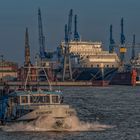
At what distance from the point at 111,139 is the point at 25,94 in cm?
717

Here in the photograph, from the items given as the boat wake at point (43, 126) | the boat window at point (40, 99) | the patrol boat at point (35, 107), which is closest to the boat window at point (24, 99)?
the patrol boat at point (35, 107)

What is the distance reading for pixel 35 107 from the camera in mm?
45500

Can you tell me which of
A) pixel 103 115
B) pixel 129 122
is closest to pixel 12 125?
pixel 129 122

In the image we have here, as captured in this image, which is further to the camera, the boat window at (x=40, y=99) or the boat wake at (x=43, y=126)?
the boat window at (x=40, y=99)

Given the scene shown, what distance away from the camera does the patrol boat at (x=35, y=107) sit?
4500cm

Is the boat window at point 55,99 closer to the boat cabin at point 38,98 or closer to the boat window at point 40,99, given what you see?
the boat cabin at point 38,98

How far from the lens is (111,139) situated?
42281 millimetres

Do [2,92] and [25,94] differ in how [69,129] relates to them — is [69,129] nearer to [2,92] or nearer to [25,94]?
[25,94]

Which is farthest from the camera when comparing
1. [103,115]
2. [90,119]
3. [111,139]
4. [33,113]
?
[103,115]

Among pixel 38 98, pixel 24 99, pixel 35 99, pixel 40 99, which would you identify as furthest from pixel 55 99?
pixel 24 99

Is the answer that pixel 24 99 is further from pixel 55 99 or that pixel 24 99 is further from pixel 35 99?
pixel 55 99

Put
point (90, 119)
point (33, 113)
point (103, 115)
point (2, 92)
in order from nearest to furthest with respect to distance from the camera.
Answer: point (33, 113)
point (2, 92)
point (90, 119)
point (103, 115)

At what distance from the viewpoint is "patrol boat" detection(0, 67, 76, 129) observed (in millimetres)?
45000

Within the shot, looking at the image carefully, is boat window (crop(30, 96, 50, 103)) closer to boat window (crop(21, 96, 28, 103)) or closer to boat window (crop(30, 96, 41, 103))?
boat window (crop(30, 96, 41, 103))
